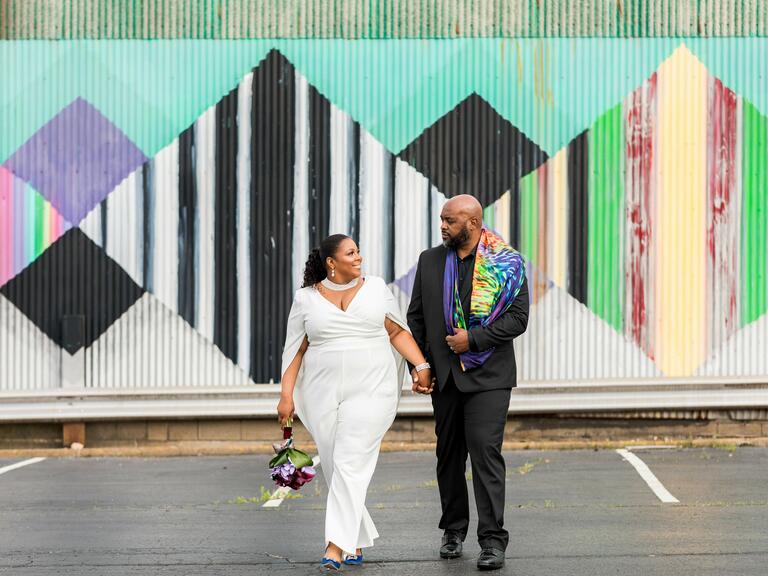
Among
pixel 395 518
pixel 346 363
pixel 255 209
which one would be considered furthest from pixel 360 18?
pixel 346 363

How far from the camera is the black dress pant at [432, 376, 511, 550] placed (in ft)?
26.9

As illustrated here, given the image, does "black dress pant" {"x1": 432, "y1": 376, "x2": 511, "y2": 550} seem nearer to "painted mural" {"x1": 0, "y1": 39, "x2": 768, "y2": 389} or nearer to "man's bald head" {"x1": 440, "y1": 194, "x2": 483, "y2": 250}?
"man's bald head" {"x1": 440, "y1": 194, "x2": 483, "y2": 250}

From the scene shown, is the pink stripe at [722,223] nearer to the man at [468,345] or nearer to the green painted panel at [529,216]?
the green painted panel at [529,216]

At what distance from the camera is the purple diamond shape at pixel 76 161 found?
650 inches

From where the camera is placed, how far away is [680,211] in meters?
16.5

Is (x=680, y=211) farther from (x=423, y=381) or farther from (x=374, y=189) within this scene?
(x=423, y=381)

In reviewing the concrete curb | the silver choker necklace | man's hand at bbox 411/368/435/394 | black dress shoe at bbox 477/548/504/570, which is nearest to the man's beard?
the silver choker necklace

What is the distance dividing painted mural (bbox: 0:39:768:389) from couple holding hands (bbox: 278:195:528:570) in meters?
7.86

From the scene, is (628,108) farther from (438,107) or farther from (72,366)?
(72,366)

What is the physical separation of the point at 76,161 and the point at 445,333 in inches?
351

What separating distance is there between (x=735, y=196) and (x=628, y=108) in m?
1.50

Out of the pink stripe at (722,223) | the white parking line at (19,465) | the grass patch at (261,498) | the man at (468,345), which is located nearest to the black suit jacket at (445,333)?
the man at (468,345)

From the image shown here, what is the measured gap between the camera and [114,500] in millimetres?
11891

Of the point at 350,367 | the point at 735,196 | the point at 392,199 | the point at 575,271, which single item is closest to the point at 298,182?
the point at 392,199
